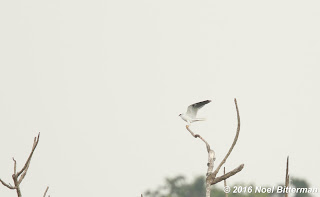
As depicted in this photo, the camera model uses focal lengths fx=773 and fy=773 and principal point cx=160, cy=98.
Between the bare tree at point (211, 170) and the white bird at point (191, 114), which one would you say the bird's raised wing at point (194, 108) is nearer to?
the white bird at point (191, 114)

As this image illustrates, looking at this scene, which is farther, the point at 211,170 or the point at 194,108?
the point at 194,108

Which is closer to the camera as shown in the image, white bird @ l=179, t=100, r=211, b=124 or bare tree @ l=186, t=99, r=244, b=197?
bare tree @ l=186, t=99, r=244, b=197

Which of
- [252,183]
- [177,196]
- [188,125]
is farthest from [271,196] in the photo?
[188,125]

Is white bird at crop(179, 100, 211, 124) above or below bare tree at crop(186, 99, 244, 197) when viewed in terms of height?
above

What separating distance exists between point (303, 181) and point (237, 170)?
6940 cm

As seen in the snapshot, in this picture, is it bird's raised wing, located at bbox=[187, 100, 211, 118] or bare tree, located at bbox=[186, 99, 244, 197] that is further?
bird's raised wing, located at bbox=[187, 100, 211, 118]

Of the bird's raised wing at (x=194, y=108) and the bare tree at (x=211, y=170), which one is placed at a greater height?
the bird's raised wing at (x=194, y=108)

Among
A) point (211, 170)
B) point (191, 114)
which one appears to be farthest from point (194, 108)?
point (211, 170)

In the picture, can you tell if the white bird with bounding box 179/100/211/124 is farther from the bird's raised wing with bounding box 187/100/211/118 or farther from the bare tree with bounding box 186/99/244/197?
the bare tree with bounding box 186/99/244/197

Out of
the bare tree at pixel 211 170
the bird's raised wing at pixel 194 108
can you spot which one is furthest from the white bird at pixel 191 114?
the bare tree at pixel 211 170

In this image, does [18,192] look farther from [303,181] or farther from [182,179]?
[182,179]

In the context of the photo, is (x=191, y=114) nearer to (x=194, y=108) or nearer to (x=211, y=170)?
(x=194, y=108)

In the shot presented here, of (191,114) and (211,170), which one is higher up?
(191,114)

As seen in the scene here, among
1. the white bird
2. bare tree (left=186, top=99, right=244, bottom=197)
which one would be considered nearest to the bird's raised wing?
the white bird
